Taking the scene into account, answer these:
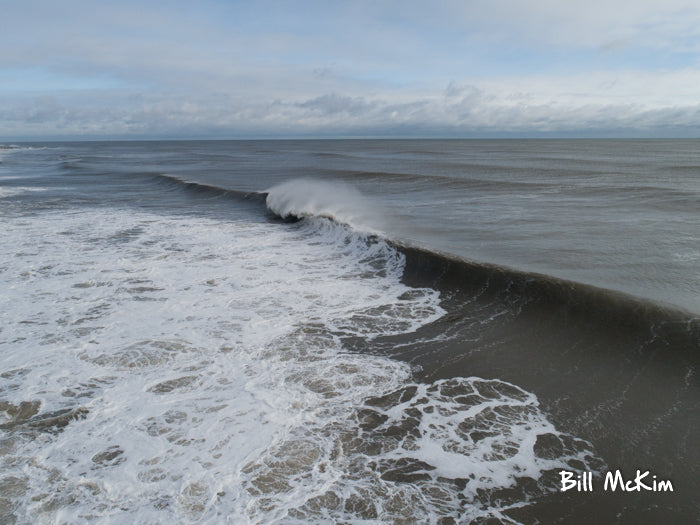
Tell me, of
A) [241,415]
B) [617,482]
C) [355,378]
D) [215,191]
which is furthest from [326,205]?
[617,482]

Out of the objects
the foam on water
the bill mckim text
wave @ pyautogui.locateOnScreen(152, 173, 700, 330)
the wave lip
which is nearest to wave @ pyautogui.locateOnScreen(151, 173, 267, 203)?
the wave lip

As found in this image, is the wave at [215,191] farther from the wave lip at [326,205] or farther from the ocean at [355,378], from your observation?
the ocean at [355,378]

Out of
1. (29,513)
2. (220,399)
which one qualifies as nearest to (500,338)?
(220,399)

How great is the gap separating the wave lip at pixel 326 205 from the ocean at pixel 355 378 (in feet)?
8.23

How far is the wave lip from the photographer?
15500 mm

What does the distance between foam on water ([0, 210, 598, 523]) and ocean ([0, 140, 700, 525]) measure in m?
0.03

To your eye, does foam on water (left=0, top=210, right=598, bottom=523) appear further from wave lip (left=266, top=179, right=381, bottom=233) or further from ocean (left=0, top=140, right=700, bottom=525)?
wave lip (left=266, top=179, right=381, bottom=233)

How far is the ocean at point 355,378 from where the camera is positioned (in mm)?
4016

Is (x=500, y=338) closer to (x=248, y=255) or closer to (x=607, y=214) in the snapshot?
(x=248, y=255)

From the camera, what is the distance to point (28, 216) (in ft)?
56.5

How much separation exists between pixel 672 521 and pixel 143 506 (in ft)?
15.2

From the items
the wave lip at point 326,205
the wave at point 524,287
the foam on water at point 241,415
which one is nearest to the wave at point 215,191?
the wave lip at point 326,205

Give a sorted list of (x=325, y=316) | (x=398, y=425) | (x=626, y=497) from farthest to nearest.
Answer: (x=325, y=316) < (x=398, y=425) < (x=626, y=497)

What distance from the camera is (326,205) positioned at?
18.2 m
